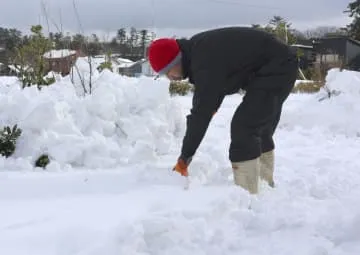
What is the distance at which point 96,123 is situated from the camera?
178 inches

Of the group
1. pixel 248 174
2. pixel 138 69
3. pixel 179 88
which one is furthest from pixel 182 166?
pixel 138 69

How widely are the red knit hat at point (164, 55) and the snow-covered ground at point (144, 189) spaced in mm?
783

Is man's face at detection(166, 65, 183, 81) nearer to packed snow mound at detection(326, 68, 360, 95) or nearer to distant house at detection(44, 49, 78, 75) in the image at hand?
distant house at detection(44, 49, 78, 75)

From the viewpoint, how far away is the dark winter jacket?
9.86ft

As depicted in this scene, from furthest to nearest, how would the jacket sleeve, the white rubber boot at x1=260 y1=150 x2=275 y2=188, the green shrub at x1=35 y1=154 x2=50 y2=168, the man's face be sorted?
the green shrub at x1=35 y1=154 x2=50 y2=168
the white rubber boot at x1=260 y1=150 x2=275 y2=188
the man's face
the jacket sleeve

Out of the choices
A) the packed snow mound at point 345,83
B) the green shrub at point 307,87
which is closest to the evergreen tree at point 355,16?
the green shrub at point 307,87

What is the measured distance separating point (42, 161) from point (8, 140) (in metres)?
0.37

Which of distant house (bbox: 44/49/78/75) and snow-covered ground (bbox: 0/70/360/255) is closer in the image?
snow-covered ground (bbox: 0/70/360/255)

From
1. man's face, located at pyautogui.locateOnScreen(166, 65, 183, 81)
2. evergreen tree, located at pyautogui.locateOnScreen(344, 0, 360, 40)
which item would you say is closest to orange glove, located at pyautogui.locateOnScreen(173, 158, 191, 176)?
man's face, located at pyautogui.locateOnScreen(166, 65, 183, 81)

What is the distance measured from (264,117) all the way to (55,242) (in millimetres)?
1549

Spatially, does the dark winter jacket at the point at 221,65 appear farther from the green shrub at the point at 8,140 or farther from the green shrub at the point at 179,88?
the green shrub at the point at 179,88

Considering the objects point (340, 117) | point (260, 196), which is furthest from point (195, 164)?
point (340, 117)

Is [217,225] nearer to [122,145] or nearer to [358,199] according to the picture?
[358,199]

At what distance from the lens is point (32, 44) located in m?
7.66
